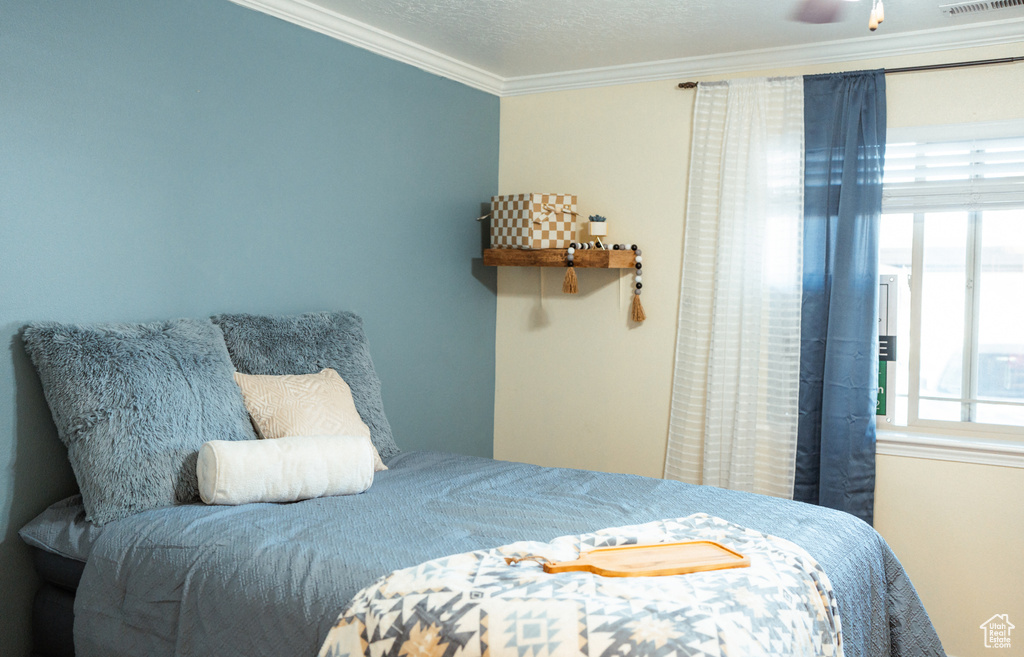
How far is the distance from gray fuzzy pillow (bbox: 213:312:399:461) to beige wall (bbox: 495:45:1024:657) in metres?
1.29

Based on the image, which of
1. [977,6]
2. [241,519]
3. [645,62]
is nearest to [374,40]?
[645,62]

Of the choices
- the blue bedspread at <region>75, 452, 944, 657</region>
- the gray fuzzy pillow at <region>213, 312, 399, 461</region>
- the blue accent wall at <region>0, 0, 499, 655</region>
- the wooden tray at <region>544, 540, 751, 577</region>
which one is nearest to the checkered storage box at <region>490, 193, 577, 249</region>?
the blue accent wall at <region>0, 0, 499, 655</region>

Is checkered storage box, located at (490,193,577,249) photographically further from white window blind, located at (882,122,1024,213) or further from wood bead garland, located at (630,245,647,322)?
white window blind, located at (882,122,1024,213)

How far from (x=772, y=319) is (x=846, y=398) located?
450 millimetres

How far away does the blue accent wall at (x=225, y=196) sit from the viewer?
231 centimetres

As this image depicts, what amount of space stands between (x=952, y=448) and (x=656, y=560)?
6.67ft

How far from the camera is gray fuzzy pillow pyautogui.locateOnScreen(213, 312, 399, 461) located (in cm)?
274

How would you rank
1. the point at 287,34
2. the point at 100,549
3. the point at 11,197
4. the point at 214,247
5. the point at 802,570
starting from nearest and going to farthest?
the point at 802,570, the point at 100,549, the point at 11,197, the point at 214,247, the point at 287,34

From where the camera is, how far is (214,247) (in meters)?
2.82

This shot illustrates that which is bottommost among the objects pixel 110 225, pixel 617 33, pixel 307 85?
pixel 110 225

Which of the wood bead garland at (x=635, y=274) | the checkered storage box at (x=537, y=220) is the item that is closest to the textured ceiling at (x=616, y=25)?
the checkered storage box at (x=537, y=220)

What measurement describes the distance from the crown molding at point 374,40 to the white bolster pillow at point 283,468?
164 centimetres

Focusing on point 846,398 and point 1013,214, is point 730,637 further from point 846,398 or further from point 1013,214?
point 1013,214

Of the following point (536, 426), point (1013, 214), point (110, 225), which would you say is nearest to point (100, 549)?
point (110, 225)
